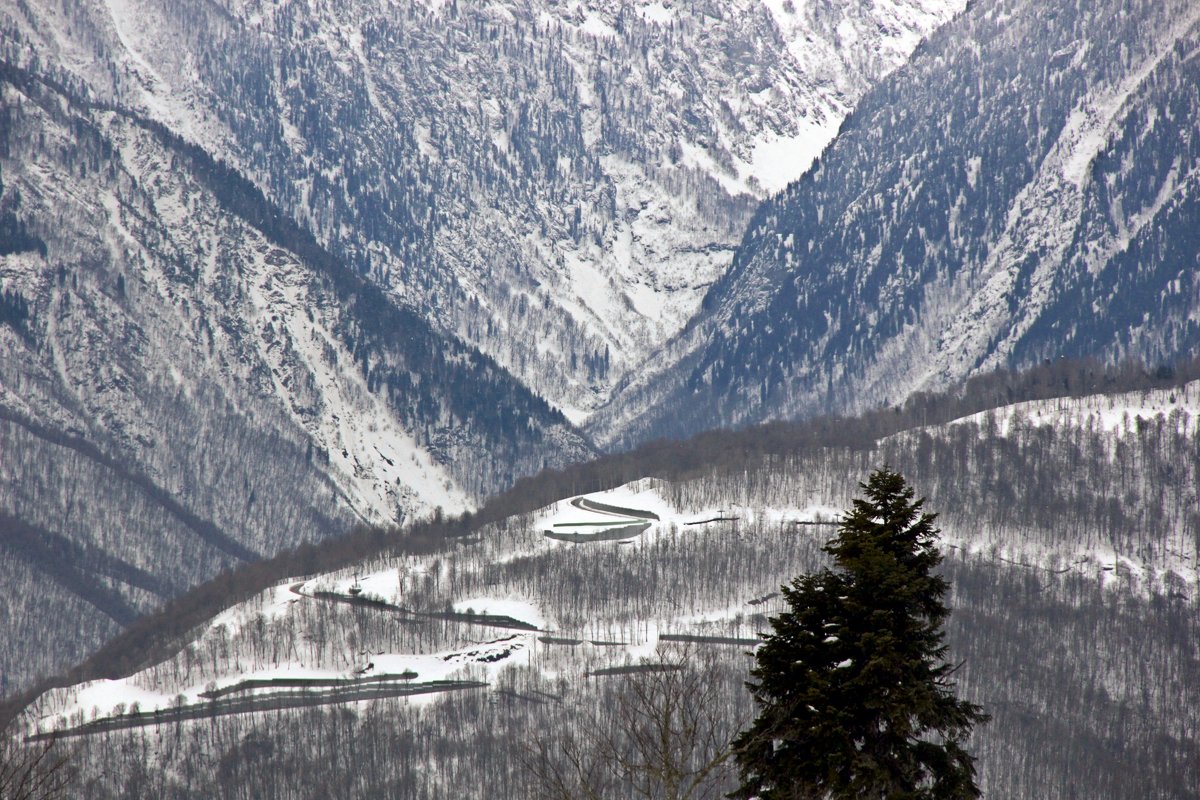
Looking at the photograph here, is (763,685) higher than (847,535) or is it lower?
lower

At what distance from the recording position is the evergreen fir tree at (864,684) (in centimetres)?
4653

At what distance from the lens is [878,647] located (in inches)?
1829

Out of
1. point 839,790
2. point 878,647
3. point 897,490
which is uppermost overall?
point 897,490

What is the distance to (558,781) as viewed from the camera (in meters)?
47.2

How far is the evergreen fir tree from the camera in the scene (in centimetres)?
4653

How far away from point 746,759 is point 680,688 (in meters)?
3.71

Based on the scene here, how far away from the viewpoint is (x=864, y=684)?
153ft

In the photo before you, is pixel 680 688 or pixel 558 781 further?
pixel 680 688

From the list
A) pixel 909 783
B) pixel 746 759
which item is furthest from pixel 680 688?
pixel 909 783

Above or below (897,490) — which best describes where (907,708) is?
below

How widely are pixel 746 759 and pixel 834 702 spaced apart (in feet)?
9.06

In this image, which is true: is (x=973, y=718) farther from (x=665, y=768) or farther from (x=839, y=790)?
(x=665, y=768)

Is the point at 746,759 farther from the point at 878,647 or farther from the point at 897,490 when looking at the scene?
the point at 897,490

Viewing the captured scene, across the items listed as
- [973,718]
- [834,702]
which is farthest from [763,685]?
[973,718]
